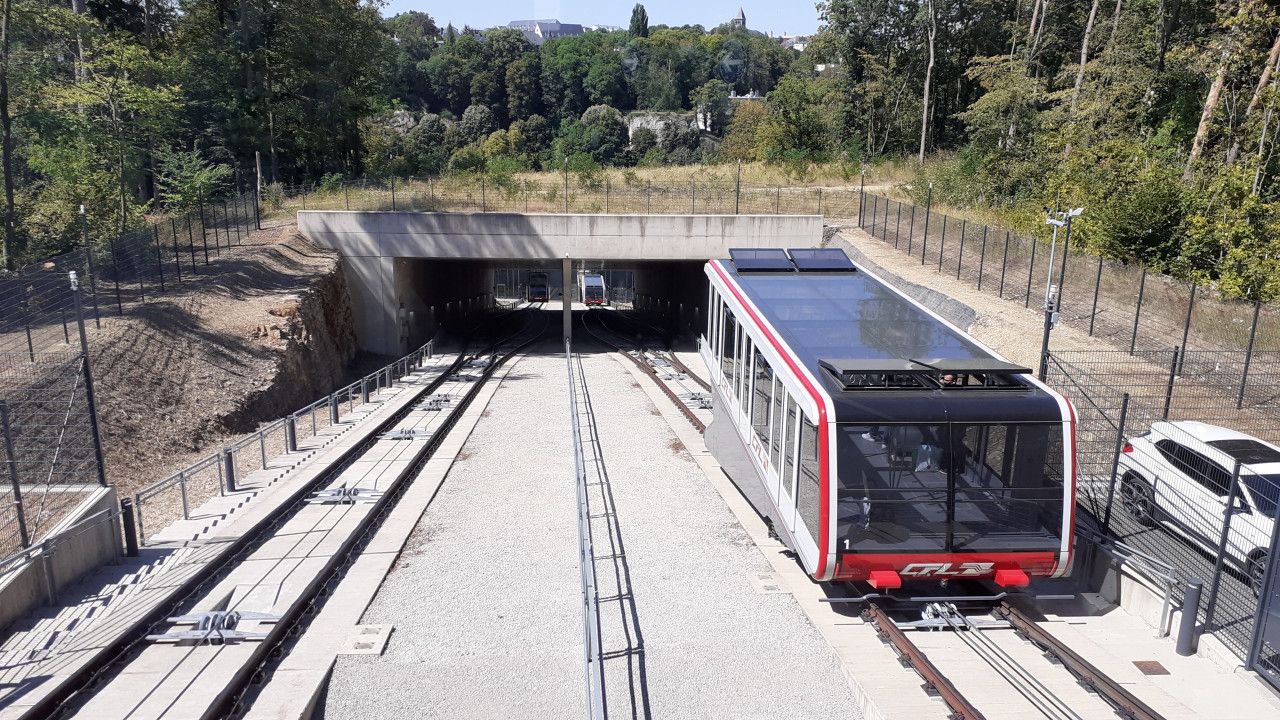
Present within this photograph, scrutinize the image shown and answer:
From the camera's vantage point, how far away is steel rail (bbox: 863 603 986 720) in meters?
7.43

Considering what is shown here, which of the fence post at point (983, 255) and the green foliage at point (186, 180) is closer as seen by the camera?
the fence post at point (983, 255)

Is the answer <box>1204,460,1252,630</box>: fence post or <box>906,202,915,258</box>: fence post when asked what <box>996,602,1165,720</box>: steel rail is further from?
<box>906,202,915,258</box>: fence post

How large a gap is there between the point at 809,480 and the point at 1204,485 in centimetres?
669

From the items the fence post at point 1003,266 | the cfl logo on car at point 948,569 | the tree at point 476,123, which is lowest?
the cfl logo on car at point 948,569

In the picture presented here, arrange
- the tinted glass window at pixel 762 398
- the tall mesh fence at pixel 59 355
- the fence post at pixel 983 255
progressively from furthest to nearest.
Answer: the fence post at pixel 983 255 → the tinted glass window at pixel 762 398 → the tall mesh fence at pixel 59 355

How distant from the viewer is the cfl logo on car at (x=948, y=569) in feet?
29.2

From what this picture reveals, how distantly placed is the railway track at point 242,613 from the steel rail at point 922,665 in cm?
646

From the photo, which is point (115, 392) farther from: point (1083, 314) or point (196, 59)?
point (196, 59)

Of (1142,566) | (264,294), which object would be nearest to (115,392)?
(264,294)

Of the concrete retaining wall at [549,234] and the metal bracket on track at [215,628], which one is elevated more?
the concrete retaining wall at [549,234]

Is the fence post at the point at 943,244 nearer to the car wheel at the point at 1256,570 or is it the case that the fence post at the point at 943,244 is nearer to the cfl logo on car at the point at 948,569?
the car wheel at the point at 1256,570

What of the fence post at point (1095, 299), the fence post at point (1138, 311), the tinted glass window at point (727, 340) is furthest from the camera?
the fence post at point (1095, 299)

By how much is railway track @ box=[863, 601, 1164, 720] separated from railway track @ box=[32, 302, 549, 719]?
6.57 metres

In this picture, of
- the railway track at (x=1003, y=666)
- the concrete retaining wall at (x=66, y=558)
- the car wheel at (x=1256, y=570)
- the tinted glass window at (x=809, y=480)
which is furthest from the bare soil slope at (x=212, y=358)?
the car wheel at (x=1256, y=570)
